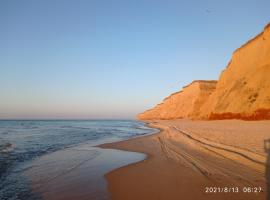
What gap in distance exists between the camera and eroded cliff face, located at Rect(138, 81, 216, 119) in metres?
76.0

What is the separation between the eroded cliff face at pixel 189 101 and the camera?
76.0 metres

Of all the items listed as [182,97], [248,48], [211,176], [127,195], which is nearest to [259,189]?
[211,176]

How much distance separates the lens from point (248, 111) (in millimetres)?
32031

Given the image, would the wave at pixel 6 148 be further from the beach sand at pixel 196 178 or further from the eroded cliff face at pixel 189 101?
the eroded cliff face at pixel 189 101

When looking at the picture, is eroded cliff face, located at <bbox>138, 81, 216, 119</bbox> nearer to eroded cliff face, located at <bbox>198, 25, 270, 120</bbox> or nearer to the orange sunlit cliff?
the orange sunlit cliff

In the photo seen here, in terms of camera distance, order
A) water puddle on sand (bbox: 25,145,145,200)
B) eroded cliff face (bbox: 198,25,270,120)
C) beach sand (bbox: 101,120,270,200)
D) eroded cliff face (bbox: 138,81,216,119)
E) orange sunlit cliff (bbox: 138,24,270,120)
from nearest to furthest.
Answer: beach sand (bbox: 101,120,270,200)
water puddle on sand (bbox: 25,145,145,200)
eroded cliff face (bbox: 198,25,270,120)
orange sunlit cliff (bbox: 138,24,270,120)
eroded cliff face (bbox: 138,81,216,119)

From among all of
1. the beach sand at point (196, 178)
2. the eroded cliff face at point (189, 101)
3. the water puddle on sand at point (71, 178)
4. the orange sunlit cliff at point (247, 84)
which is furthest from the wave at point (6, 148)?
the eroded cliff face at point (189, 101)

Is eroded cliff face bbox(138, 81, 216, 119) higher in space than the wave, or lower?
higher

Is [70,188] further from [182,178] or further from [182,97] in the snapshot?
[182,97]

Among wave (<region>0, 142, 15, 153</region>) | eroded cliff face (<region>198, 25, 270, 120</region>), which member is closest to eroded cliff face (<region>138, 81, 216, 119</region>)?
eroded cliff face (<region>198, 25, 270, 120</region>)

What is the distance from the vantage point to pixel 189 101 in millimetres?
83188

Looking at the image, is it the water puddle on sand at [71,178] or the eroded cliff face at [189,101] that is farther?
the eroded cliff face at [189,101]

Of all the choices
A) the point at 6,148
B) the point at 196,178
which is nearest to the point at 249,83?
the point at 6,148

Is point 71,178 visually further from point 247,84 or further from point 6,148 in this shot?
point 247,84
